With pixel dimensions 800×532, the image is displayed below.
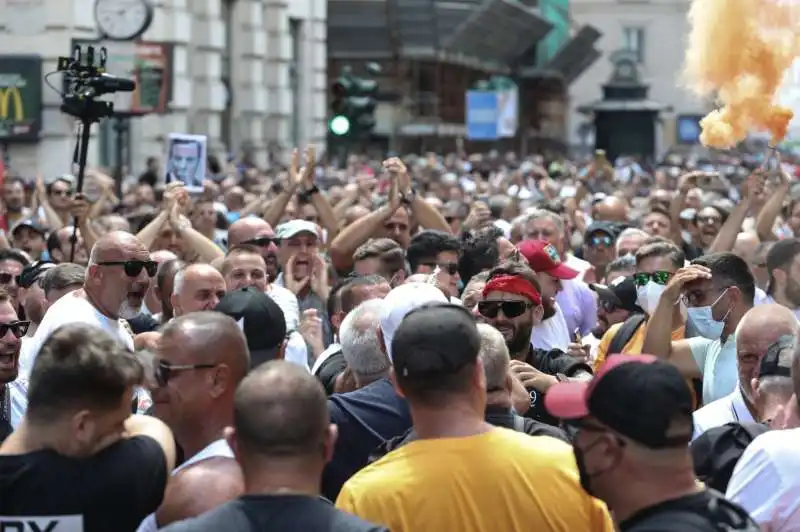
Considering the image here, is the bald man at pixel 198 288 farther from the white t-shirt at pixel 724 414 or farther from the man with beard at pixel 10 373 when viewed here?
the white t-shirt at pixel 724 414

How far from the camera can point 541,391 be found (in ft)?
23.0

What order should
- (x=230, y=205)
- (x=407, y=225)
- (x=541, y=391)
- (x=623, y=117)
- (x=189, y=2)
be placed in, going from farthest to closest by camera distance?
(x=623, y=117)
(x=189, y=2)
(x=230, y=205)
(x=407, y=225)
(x=541, y=391)

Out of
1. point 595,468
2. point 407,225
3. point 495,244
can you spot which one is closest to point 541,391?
point 595,468

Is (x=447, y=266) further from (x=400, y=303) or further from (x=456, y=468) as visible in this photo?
(x=456, y=468)

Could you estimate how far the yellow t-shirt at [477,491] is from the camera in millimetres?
5094

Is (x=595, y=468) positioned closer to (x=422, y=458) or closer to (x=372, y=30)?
(x=422, y=458)

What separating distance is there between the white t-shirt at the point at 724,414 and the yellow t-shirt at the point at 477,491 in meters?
1.71

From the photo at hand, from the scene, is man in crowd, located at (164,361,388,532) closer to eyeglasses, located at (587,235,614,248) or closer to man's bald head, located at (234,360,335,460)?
man's bald head, located at (234,360,335,460)

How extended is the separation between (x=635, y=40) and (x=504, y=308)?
86243 mm

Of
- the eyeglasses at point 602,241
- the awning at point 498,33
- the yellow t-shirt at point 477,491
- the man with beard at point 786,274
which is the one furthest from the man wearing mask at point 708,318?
the awning at point 498,33

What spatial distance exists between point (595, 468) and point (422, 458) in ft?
2.52

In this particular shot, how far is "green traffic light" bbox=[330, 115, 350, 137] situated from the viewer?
21219 mm

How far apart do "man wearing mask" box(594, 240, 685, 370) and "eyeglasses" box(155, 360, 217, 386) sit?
109 inches

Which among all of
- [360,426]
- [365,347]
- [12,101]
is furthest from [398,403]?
[12,101]
